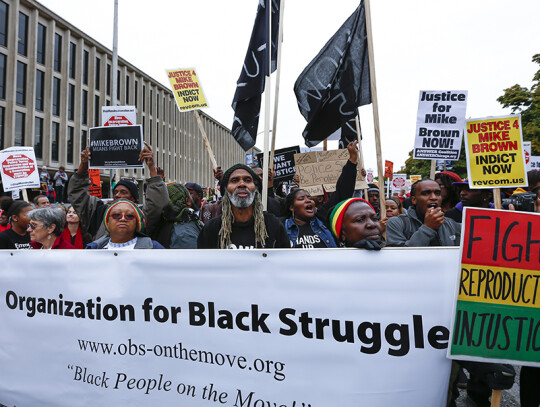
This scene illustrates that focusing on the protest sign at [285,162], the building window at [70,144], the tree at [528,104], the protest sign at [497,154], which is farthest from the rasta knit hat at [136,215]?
the building window at [70,144]

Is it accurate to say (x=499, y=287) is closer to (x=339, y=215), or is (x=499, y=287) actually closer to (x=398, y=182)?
(x=339, y=215)

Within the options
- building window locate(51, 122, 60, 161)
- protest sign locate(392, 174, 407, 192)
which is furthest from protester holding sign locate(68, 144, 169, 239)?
building window locate(51, 122, 60, 161)

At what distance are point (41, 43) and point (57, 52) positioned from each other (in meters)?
1.70

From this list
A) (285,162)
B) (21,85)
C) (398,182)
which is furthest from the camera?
(21,85)

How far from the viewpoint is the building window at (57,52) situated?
32.5m

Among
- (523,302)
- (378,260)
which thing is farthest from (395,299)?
(523,302)

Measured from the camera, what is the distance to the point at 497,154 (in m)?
3.58

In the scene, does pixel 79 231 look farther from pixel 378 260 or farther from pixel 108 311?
pixel 378 260

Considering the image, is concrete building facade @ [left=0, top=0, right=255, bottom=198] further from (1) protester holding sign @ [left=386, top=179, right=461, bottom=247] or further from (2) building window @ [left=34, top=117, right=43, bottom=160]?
(1) protester holding sign @ [left=386, top=179, right=461, bottom=247]

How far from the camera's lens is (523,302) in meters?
1.99

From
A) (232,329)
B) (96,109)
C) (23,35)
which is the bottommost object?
(232,329)

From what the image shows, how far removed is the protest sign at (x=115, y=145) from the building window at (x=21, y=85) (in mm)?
28214

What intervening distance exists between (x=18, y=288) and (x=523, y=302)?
9.76 ft

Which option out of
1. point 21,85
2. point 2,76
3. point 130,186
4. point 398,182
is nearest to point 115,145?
point 130,186
